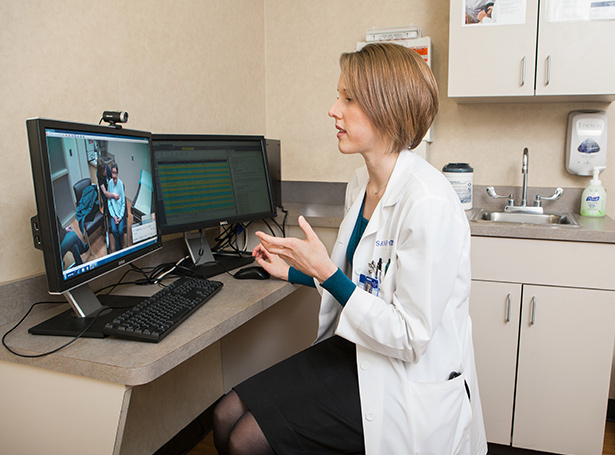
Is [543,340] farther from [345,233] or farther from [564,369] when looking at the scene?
[345,233]

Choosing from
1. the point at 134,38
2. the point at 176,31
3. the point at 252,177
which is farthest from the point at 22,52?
the point at 252,177

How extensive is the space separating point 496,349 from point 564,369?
0.85 feet

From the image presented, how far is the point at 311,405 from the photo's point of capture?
1264 mm

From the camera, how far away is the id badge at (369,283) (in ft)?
4.25

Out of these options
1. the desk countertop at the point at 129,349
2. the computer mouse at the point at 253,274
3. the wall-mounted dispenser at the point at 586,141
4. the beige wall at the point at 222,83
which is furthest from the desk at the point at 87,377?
the wall-mounted dispenser at the point at 586,141

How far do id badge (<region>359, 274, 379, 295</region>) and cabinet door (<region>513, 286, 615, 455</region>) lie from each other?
1.00 metres

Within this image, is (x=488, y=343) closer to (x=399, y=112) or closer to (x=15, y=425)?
(x=399, y=112)

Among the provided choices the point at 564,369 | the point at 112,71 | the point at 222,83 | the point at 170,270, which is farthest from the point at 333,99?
the point at 564,369

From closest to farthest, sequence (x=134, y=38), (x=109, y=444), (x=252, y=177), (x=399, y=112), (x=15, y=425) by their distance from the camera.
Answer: (x=109, y=444) < (x=15, y=425) < (x=399, y=112) < (x=134, y=38) < (x=252, y=177)

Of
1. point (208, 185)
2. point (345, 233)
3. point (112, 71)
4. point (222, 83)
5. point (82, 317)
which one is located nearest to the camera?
point (82, 317)

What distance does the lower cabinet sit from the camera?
1.98m

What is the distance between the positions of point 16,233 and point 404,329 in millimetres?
1073

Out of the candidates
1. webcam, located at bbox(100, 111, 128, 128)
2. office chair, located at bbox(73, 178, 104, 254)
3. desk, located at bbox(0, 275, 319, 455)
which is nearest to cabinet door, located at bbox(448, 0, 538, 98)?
desk, located at bbox(0, 275, 319, 455)

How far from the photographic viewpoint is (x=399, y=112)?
133 centimetres
